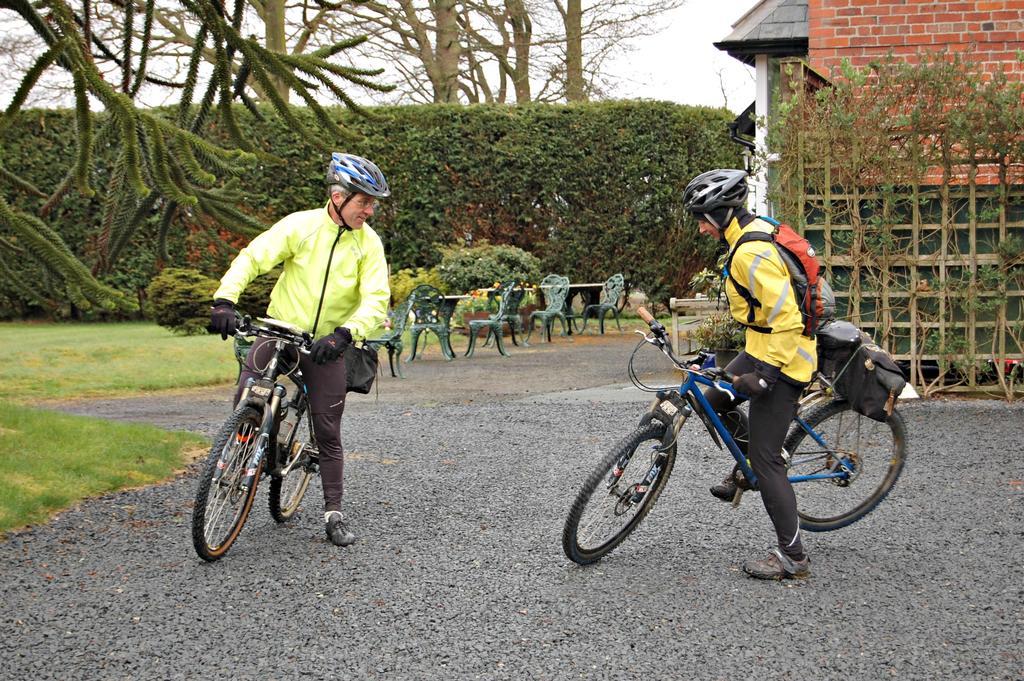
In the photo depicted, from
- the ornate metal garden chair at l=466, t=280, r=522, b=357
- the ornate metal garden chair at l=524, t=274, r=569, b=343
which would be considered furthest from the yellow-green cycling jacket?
the ornate metal garden chair at l=524, t=274, r=569, b=343

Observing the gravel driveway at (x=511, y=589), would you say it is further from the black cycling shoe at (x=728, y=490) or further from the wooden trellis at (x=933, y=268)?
the wooden trellis at (x=933, y=268)

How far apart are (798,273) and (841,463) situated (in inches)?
48.8

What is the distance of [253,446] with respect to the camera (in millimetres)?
5086

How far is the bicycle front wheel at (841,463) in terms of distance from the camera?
5.30 meters

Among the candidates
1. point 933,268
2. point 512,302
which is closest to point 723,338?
point 933,268

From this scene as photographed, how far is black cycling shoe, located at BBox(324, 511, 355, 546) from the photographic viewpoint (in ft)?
17.6

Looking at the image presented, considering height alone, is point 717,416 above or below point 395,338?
above

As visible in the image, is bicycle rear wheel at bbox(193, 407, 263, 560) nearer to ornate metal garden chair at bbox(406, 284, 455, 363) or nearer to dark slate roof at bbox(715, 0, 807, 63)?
ornate metal garden chair at bbox(406, 284, 455, 363)

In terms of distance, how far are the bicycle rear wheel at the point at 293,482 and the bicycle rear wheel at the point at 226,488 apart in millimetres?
319

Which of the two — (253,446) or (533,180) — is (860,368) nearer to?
(253,446)

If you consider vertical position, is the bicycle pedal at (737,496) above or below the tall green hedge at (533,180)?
below

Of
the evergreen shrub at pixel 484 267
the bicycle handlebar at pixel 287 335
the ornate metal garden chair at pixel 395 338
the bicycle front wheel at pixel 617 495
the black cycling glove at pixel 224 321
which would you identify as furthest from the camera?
the evergreen shrub at pixel 484 267

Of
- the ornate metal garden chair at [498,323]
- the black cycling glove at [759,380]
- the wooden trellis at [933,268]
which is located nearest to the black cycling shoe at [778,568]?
the black cycling glove at [759,380]

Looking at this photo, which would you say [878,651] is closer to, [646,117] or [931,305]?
[931,305]
